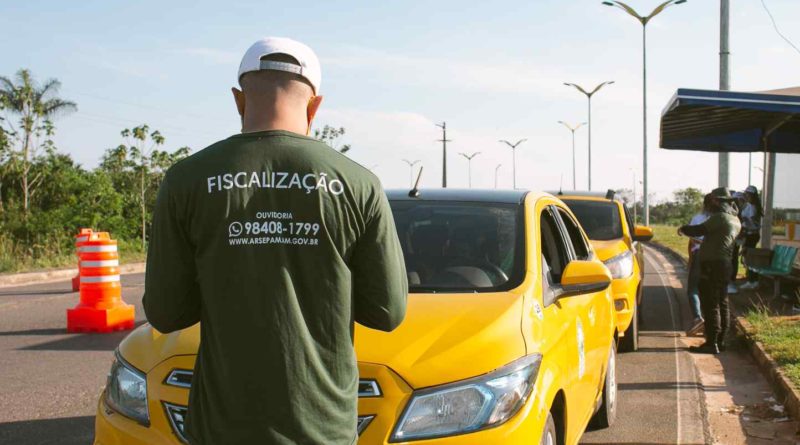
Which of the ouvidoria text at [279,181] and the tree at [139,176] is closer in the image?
the ouvidoria text at [279,181]

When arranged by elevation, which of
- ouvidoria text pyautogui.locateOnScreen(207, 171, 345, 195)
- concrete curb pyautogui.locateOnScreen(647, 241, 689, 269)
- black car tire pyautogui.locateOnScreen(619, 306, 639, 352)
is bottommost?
concrete curb pyautogui.locateOnScreen(647, 241, 689, 269)

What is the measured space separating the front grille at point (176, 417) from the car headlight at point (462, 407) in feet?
2.59

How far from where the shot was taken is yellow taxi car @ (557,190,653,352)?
8.58 m

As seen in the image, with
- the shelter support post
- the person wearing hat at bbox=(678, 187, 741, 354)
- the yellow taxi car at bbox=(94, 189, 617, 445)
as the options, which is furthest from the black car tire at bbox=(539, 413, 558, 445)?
the shelter support post

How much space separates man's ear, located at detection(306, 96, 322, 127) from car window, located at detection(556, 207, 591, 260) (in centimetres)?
348

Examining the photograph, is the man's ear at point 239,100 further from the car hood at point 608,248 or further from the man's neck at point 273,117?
the car hood at point 608,248

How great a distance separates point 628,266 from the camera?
909cm

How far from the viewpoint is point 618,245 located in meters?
9.42

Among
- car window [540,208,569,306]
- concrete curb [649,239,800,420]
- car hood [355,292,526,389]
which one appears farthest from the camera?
concrete curb [649,239,800,420]

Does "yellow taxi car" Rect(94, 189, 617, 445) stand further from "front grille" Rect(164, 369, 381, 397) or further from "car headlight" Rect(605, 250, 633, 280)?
"car headlight" Rect(605, 250, 633, 280)

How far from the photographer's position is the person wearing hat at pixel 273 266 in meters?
2.08

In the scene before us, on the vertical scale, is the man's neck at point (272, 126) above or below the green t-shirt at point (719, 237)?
above

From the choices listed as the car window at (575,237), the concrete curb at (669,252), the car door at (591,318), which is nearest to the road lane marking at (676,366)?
the car door at (591,318)

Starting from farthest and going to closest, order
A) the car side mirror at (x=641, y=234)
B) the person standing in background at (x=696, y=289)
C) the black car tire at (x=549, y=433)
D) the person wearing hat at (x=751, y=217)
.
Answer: the person wearing hat at (x=751, y=217) < the car side mirror at (x=641, y=234) < the person standing in background at (x=696, y=289) < the black car tire at (x=549, y=433)
